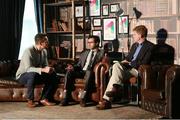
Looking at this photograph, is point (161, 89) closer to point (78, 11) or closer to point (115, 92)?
point (115, 92)

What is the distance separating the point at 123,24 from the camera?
7.21m

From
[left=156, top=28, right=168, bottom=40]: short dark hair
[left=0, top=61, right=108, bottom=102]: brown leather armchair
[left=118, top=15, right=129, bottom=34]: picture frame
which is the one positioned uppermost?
[left=118, top=15, right=129, bottom=34]: picture frame

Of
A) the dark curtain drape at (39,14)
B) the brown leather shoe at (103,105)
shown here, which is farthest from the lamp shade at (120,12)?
the brown leather shoe at (103,105)

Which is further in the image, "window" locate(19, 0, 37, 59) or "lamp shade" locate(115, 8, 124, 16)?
"window" locate(19, 0, 37, 59)

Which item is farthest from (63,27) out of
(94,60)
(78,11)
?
(94,60)

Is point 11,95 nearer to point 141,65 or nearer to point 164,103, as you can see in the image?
point 141,65

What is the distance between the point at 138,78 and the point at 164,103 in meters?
0.76

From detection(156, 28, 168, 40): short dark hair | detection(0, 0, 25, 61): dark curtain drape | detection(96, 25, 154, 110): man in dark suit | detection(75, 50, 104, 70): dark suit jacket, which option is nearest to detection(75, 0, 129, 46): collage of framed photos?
detection(156, 28, 168, 40): short dark hair

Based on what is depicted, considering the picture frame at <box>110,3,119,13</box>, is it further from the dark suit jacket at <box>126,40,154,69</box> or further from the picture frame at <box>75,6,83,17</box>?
the dark suit jacket at <box>126,40,154,69</box>

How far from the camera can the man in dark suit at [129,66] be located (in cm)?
584

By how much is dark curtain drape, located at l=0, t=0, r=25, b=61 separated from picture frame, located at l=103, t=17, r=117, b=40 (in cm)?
176

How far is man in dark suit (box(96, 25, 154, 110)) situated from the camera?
5844mm

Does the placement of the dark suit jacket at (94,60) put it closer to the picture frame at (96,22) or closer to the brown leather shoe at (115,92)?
the brown leather shoe at (115,92)

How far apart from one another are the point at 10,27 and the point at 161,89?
372cm
